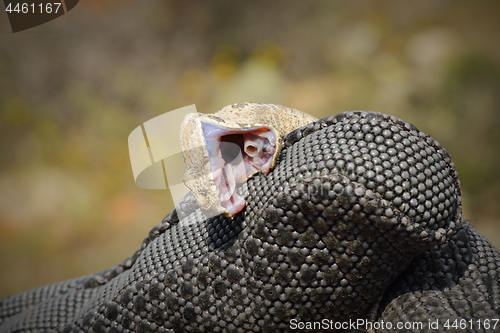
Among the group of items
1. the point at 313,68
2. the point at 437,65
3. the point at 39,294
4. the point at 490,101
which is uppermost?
the point at 313,68

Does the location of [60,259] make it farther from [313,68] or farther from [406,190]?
[406,190]

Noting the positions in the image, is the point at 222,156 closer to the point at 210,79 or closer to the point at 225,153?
the point at 225,153

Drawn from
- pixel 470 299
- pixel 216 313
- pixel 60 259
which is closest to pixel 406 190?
pixel 470 299

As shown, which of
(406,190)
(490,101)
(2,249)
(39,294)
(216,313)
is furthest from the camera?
(2,249)

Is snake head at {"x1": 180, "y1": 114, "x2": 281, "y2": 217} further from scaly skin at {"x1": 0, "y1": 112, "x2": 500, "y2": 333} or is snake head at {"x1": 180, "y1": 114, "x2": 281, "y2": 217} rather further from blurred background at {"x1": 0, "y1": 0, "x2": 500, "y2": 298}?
blurred background at {"x1": 0, "y1": 0, "x2": 500, "y2": 298}

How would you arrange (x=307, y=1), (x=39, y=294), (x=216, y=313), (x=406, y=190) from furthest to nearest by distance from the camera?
1. (x=307, y=1)
2. (x=39, y=294)
3. (x=216, y=313)
4. (x=406, y=190)

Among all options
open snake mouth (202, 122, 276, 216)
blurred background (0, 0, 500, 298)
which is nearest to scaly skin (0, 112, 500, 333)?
open snake mouth (202, 122, 276, 216)

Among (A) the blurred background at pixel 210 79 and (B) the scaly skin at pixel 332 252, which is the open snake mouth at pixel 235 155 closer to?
(B) the scaly skin at pixel 332 252
